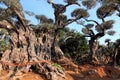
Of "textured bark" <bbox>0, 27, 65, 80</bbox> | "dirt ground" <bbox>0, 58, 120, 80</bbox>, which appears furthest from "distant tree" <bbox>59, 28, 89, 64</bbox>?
"textured bark" <bbox>0, 27, 65, 80</bbox>

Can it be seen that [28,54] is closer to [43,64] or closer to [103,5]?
[43,64]

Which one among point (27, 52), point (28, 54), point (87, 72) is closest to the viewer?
point (28, 54)

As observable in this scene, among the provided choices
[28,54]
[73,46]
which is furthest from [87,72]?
[73,46]

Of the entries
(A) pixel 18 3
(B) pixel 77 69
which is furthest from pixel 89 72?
(A) pixel 18 3

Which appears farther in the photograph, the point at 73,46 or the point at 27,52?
the point at 73,46

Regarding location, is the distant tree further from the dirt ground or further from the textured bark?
the textured bark

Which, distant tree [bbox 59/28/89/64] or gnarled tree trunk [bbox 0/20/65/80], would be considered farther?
distant tree [bbox 59/28/89/64]

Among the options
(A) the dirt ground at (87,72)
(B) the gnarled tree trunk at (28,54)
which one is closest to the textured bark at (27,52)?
(B) the gnarled tree trunk at (28,54)

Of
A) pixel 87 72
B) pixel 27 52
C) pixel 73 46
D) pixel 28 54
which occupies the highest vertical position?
pixel 27 52

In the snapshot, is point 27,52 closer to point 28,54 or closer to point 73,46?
point 28,54

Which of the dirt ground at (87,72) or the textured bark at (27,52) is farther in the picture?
the dirt ground at (87,72)

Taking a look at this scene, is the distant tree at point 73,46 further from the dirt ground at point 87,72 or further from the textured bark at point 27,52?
the textured bark at point 27,52

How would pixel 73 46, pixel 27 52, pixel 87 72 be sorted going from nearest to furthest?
pixel 27 52 < pixel 87 72 < pixel 73 46

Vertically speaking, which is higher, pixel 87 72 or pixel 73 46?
pixel 73 46
